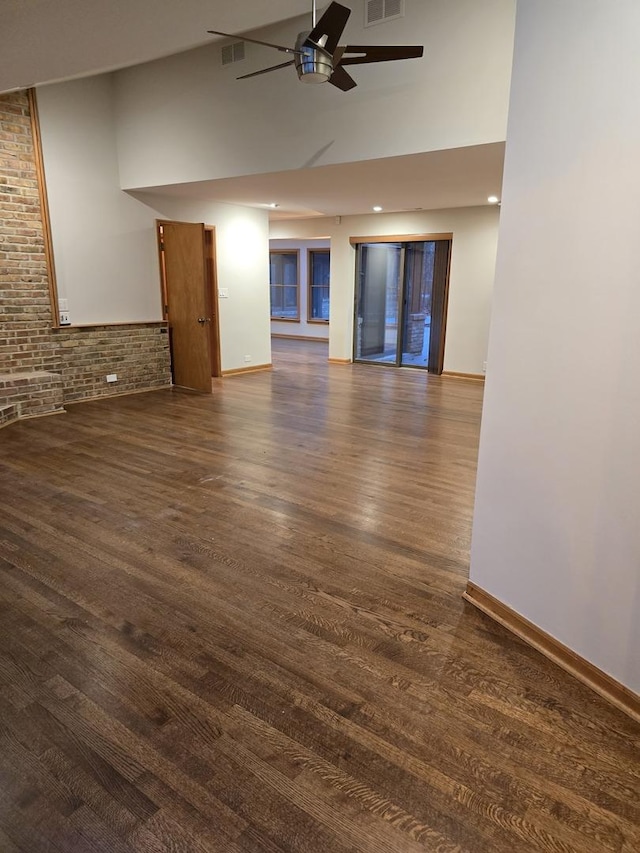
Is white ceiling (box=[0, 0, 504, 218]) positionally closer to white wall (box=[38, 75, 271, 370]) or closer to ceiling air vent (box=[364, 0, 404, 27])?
ceiling air vent (box=[364, 0, 404, 27])

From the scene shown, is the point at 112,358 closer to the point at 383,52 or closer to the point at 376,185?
the point at 376,185

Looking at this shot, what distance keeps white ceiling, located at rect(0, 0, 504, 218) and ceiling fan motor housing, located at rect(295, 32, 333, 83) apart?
0.95 ft

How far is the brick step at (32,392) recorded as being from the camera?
228 inches

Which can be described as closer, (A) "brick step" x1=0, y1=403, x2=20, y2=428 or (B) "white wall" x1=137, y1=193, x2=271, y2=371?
(A) "brick step" x1=0, y1=403, x2=20, y2=428

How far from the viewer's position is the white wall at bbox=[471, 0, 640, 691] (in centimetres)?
181

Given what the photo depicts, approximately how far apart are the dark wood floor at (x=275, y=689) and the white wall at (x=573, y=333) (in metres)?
0.38

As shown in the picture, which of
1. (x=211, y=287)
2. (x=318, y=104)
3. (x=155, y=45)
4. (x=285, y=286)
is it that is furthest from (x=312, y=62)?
(x=285, y=286)

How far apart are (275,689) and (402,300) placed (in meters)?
8.23

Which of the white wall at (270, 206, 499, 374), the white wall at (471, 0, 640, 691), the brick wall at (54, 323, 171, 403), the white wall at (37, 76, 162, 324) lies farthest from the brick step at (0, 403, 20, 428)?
the white wall at (270, 206, 499, 374)

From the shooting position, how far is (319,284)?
1383 centimetres

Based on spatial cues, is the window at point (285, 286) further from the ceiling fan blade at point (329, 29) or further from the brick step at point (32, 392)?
the ceiling fan blade at point (329, 29)

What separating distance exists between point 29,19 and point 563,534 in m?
4.01

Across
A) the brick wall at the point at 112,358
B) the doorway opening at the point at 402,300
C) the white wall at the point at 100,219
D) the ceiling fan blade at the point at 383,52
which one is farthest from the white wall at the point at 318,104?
the doorway opening at the point at 402,300

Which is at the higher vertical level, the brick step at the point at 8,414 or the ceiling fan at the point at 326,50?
the ceiling fan at the point at 326,50
